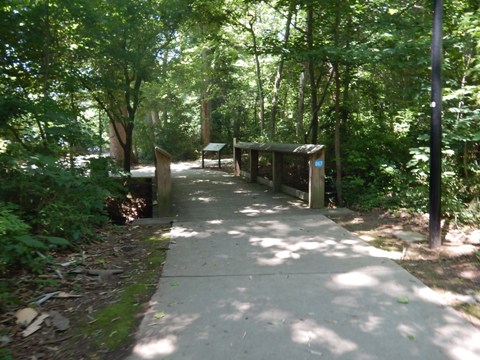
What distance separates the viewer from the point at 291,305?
3.37m

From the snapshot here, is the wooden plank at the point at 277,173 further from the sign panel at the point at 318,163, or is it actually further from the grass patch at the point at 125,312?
the grass patch at the point at 125,312

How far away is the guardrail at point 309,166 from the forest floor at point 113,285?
1.23 metres

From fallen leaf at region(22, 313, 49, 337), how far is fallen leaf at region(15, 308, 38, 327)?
0.04 meters

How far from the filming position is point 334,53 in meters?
6.54

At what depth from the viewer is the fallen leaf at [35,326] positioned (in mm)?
2971

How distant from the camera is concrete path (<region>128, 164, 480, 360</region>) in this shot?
8.92ft

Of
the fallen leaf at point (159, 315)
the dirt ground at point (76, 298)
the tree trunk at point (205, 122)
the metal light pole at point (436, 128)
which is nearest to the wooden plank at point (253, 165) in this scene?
the dirt ground at point (76, 298)

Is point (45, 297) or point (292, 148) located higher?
point (292, 148)

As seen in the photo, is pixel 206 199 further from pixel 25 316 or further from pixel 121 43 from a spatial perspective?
pixel 25 316

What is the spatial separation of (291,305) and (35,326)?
1950mm

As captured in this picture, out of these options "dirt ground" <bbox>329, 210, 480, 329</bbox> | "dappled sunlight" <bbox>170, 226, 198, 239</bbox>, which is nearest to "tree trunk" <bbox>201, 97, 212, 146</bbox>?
"dirt ground" <bbox>329, 210, 480, 329</bbox>

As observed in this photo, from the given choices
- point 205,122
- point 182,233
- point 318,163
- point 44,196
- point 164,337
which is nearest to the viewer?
point 164,337

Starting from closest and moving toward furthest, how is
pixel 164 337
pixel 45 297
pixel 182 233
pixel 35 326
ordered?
pixel 164 337 < pixel 35 326 < pixel 45 297 < pixel 182 233

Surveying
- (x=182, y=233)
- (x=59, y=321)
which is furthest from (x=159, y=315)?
(x=182, y=233)
